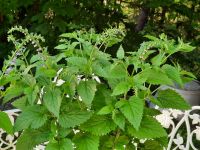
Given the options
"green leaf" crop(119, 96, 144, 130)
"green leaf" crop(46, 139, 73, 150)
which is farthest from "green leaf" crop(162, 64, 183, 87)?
"green leaf" crop(46, 139, 73, 150)

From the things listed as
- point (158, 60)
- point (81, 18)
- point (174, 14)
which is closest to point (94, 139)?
point (158, 60)

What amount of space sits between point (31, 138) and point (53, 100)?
0.18 meters

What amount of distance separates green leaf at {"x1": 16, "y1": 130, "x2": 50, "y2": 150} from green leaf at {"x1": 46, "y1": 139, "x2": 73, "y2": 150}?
0.10 feet

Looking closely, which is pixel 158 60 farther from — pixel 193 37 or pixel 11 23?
pixel 193 37

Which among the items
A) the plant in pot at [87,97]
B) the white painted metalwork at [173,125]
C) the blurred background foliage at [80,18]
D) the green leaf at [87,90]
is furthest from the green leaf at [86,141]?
the blurred background foliage at [80,18]

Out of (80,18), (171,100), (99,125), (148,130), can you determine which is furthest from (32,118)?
(80,18)

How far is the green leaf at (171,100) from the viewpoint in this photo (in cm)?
131

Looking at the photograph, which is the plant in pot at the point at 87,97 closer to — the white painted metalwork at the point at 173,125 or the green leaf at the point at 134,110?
the green leaf at the point at 134,110

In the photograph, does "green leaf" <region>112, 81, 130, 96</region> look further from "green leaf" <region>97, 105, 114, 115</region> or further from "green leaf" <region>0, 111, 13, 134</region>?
"green leaf" <region>0, 111, 13, 134</region>

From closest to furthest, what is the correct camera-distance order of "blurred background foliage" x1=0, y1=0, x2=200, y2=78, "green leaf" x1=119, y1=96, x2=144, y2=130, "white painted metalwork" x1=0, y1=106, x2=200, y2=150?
"green leaf" x1=119, y1=96, x2=144, y2=130, "white painted metalwork" x1=0, y1=106, x2=200, y2=150, "blurred background foliage" x1=0, y1=0, x2=200, y2=78

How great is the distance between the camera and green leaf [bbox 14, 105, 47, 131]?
1184mm

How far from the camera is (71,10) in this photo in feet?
11.1

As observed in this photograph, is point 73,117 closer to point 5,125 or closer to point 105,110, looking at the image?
point 105,110

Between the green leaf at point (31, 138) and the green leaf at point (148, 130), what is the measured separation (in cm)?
24
